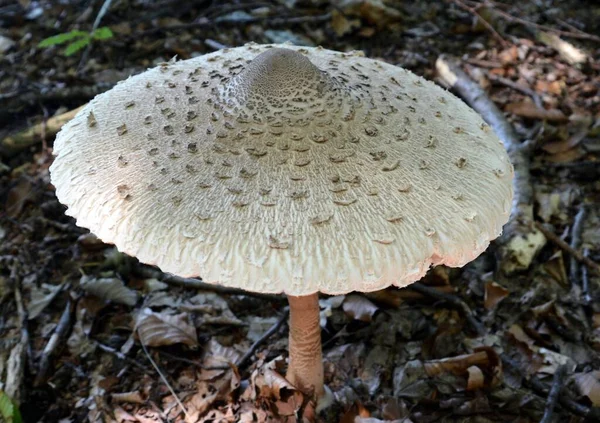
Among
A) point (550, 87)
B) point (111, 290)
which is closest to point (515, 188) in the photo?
point (550, 87)

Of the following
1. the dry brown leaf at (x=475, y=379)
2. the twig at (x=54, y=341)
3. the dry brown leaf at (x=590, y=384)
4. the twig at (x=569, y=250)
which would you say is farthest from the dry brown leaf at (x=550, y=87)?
the twig at (x=54, y=341)

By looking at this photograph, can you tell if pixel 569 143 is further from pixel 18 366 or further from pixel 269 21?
pixel 18 366

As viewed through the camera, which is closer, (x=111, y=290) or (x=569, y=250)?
(x=111, y=290)

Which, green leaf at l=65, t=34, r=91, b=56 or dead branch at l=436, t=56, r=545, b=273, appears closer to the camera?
dead branch at l=436, t=56, r=545, b=273

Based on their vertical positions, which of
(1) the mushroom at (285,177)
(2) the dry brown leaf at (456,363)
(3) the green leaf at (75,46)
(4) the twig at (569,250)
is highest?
(1) the mushroom at (285,177)

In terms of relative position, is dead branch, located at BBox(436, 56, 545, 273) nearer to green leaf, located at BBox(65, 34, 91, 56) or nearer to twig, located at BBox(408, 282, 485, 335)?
twig, located at BBox(408, 282, 485, 335)

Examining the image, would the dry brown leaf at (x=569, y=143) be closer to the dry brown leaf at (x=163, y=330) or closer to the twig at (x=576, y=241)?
the twig at (x=576, y=241)

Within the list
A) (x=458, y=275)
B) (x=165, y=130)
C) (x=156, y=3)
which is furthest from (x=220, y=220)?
(x=156, y=3)

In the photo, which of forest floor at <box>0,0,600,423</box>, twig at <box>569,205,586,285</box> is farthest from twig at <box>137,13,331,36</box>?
twig at <box>569,205,586,285</box>
